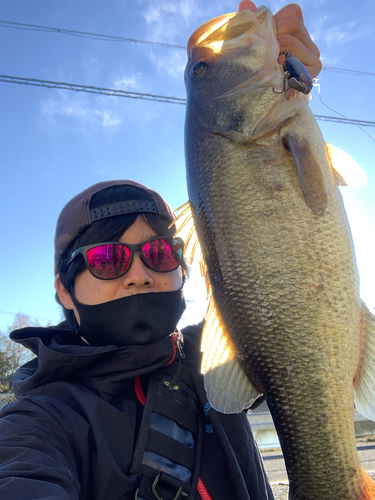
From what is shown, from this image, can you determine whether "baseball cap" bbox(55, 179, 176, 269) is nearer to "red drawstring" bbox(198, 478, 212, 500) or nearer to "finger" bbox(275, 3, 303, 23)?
"finger" bbox(275, 3, 303, 23)

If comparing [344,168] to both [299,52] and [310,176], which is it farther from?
[299,52]

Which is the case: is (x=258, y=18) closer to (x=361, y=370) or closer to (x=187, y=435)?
(x=361, y=370)

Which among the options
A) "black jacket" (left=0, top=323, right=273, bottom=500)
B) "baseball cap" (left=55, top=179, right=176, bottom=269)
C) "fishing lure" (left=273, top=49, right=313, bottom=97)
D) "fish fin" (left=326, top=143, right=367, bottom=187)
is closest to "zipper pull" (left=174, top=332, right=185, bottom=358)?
"black jacket" (left=0, top=323, right=273, bottom=500)

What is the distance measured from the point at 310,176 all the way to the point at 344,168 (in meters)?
0.27

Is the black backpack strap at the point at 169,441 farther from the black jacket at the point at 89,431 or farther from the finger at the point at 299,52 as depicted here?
the finger at the point at 299,52

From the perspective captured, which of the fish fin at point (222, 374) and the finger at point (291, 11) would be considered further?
the finger at point (291, 11)

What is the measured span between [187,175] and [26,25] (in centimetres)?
1038

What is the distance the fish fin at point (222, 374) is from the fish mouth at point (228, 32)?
1.39 m

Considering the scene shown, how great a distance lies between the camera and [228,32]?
74.4 inches

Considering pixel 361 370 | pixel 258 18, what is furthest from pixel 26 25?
pixel 361 370

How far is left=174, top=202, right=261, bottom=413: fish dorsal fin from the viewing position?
1.46 meters

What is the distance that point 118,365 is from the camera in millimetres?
1715

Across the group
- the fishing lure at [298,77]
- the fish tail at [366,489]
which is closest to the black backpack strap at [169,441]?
the fish tail at [366,489]

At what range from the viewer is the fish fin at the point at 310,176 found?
1.46m
